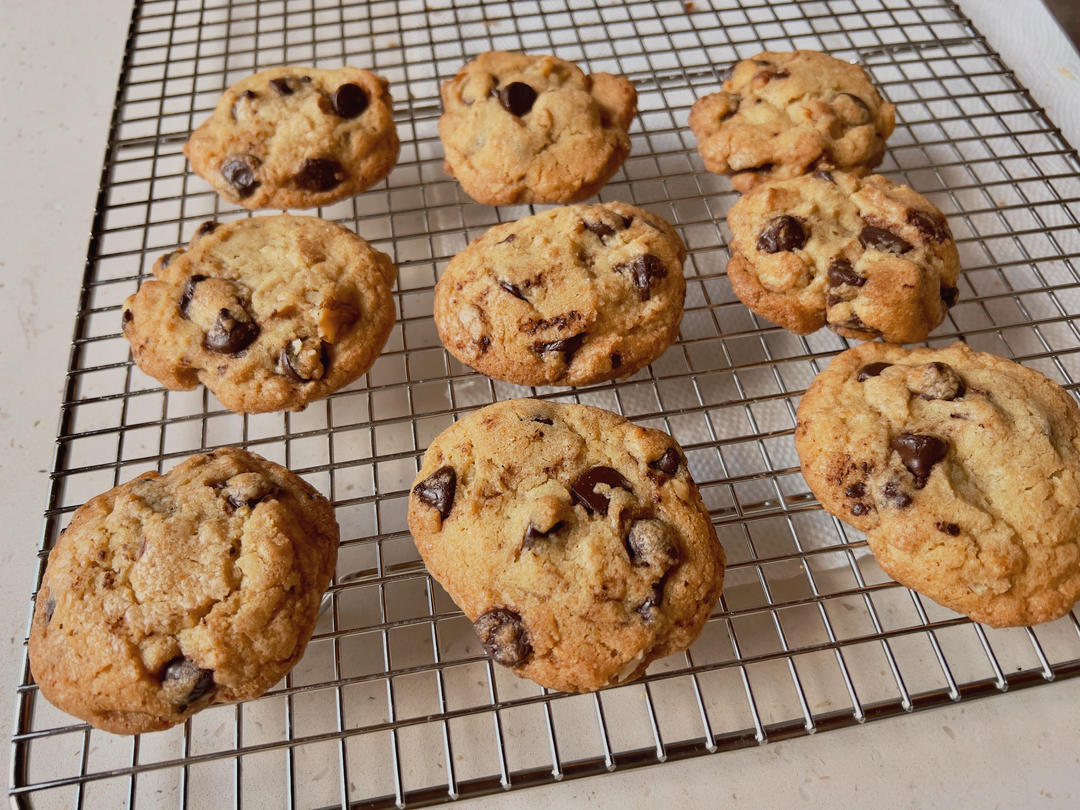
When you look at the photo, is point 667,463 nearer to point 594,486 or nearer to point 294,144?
point 594,486

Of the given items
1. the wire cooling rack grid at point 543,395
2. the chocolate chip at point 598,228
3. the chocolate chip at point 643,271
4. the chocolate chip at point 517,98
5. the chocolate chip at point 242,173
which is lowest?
the wire cooling rack grid at point 543,395

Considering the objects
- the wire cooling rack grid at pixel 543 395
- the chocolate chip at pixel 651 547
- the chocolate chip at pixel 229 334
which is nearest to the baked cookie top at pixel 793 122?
the wire cooling rack grid at pixel 543 395

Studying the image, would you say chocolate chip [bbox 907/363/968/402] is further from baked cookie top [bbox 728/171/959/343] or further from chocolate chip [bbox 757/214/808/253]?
chocolate chip [bbox 757/214/808/253]

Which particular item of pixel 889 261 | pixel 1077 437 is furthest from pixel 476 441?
pixel 1077 437

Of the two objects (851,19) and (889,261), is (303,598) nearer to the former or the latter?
(889,261)


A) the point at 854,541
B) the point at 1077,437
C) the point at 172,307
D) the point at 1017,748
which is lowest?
the point at 1017,748

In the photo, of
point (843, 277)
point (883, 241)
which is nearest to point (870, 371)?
point (843, 277)

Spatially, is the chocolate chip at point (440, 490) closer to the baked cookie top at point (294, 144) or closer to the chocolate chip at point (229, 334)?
the chocolate chip at point (229, 334)
